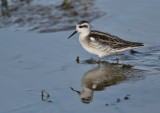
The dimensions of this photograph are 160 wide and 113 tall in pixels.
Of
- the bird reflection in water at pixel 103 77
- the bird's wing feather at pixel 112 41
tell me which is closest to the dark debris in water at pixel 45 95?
the bird reflection in water at pixel 103 77

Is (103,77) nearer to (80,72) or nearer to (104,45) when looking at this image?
(80,72)

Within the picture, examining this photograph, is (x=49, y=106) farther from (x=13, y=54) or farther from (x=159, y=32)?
(x=159, y=32)

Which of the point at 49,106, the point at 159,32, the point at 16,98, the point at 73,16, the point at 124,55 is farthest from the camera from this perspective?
the point at 73,16

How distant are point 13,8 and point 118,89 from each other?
25.9 feet

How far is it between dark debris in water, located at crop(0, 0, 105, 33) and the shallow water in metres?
0.56

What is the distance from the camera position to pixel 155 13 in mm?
12766

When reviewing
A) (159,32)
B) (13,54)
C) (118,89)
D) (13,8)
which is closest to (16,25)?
(13,8)

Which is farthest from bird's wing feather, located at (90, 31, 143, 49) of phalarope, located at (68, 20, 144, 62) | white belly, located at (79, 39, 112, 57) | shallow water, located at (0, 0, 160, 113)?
shallow water, located at (0, 0, 160, 113)

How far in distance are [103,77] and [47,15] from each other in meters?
5.66

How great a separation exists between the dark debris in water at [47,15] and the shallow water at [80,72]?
1.83ft

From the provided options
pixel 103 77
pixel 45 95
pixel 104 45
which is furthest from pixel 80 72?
pixel 45 95

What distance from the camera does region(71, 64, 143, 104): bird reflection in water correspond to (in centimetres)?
797

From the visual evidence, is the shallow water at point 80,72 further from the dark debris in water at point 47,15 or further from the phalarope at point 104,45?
the dark debris in water at point 47,15

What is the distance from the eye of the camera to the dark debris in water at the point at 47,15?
1282 cm
